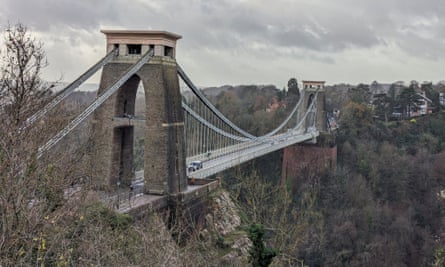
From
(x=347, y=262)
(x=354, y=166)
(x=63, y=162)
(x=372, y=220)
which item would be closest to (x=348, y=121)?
(x=354, y=166)

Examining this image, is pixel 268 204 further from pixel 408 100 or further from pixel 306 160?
pixel 408 100

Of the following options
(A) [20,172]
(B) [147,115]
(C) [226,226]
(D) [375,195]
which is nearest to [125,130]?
(B) [147,115]

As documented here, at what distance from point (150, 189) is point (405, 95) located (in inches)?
920

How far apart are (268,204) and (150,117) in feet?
23.2

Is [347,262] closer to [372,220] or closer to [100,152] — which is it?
[372,220]

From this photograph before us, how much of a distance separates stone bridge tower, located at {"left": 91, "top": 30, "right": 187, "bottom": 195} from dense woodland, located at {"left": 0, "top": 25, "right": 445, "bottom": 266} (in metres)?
1.28

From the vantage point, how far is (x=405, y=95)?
1166 inches

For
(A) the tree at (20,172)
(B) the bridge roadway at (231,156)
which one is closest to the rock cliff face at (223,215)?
(B) the bridge roadway at (231,156)

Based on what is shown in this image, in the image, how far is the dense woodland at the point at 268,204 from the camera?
4145 millimetres

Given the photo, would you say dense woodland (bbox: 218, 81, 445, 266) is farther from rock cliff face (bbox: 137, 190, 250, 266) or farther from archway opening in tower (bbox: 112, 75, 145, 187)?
archway opening in tower (bbox: 112, 75, 145, 187)

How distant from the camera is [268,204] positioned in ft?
52.3

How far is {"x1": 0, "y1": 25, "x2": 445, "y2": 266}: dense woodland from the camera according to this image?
4.14m

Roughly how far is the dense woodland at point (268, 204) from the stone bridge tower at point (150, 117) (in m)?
1.28

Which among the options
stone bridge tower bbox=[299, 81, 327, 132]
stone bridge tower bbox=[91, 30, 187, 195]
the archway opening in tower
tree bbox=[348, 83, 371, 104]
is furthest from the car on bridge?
tree bbox=[348, 83, 371, 104]
